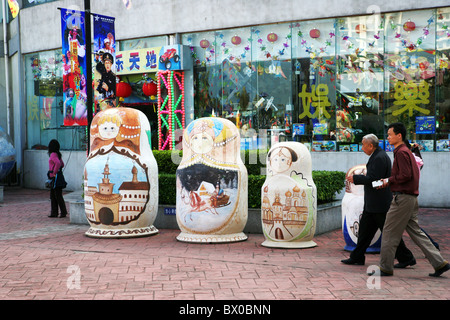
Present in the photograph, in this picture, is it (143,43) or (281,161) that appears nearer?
(281,161)

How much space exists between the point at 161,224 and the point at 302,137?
6.25 meters

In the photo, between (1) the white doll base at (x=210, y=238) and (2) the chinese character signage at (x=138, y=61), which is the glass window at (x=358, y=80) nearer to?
(2) the chinese character signage at (x=138, y=61)

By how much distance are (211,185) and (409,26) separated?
26.6 ft

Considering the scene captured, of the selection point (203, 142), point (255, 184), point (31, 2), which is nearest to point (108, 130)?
point (203, 142)

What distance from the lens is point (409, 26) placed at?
15391 mm

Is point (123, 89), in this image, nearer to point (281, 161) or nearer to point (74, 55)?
point (74, 55)

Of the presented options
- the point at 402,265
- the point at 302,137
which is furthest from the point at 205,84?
the point at 402,265

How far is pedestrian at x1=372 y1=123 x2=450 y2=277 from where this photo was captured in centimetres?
734

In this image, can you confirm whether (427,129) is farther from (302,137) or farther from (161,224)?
(161,224)

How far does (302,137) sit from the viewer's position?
1694 centimetres

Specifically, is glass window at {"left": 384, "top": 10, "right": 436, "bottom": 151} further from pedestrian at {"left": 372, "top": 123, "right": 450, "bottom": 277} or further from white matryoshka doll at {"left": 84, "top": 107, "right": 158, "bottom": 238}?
pedestrian at {"left": 372, "top": 123, "right": 450, "bottom": 277}

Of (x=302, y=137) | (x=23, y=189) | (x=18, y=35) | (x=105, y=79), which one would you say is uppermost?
(x=18, y=35)

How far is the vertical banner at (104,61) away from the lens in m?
12.4

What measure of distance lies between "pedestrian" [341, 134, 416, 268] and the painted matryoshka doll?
0.97 m
